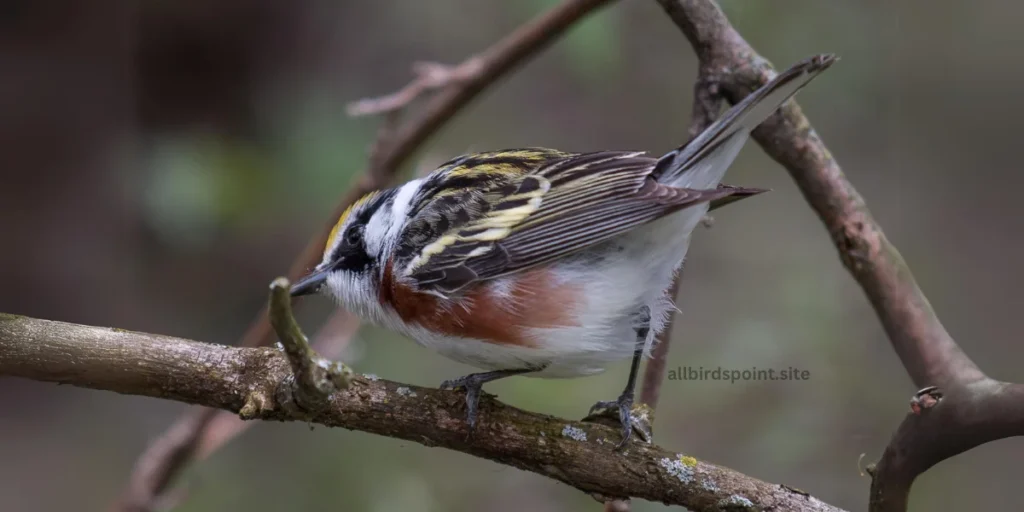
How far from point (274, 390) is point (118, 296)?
470cm

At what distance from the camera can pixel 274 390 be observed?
250cm

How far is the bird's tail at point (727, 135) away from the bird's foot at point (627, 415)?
2.40 feet

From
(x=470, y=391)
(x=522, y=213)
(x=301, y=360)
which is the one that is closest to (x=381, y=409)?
(x=470, y=391)

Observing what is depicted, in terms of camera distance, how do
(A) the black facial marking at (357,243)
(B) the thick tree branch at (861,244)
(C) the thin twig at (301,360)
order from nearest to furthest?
(C) the thin twig at (301,360) < (B) the thick tree branch at (861,244) < (A) the black facial marking at (357,243)

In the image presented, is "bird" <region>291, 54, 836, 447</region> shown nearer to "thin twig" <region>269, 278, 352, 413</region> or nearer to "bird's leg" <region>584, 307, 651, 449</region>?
"bird's leg" <region>584, 307, 651, 449</region>

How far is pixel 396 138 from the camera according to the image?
4.21 metres

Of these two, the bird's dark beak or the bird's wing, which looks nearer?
the bird's wing

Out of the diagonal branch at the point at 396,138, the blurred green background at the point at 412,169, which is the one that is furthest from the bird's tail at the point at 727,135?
the blurred green background at the point at 412,169

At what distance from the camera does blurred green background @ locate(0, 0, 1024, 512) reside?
4.92m

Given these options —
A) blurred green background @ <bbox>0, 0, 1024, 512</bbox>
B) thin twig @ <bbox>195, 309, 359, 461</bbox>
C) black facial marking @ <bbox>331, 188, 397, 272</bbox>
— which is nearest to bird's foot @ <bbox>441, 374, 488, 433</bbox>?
black facial marking @ <bbox>331, 188, 397, 272</bbox>

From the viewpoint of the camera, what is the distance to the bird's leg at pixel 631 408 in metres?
2.60

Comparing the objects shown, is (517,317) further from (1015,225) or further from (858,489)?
(1015,225)

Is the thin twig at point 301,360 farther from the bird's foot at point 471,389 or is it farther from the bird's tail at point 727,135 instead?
the bird's tail at point 727,135

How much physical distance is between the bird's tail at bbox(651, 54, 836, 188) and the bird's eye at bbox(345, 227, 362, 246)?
1148 mm
